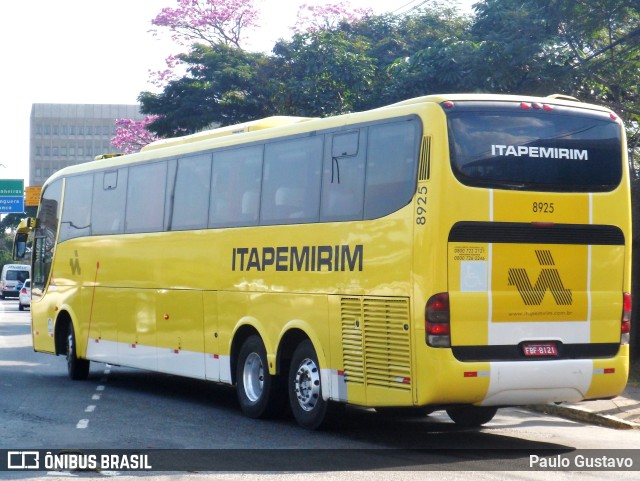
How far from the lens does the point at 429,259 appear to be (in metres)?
11.1

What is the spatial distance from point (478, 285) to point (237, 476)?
313 cm

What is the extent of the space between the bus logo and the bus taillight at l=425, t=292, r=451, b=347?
33.1 inches

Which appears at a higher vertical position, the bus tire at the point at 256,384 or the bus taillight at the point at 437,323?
the bus taillight at the point at 437,323

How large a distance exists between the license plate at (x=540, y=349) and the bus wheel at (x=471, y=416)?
216 centimetres

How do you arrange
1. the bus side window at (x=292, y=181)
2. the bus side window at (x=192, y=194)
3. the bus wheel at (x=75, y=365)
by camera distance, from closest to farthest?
1. the bus side window at (x=292, y=181)
2. the bus side window at (x=192, y=194)
3. the bus wheel at (x=75, y=365)

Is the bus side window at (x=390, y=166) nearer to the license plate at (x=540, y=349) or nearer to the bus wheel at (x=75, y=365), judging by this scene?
the license plate at (x=540, y=349)

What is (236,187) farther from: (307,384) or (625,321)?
(625,321)

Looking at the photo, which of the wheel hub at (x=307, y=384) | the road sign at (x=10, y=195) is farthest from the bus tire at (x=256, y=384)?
the road sign at (x=10, y=195)

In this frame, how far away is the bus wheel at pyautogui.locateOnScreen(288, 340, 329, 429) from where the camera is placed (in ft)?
42.4

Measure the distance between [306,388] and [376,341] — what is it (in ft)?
5.43

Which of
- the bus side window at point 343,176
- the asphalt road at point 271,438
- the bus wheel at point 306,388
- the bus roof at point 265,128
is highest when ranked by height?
the bus roof at point 265,128

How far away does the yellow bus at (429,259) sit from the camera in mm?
11234

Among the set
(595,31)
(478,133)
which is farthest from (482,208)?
(595,31)

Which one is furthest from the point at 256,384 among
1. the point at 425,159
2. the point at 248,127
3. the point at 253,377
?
the point at 425,159
